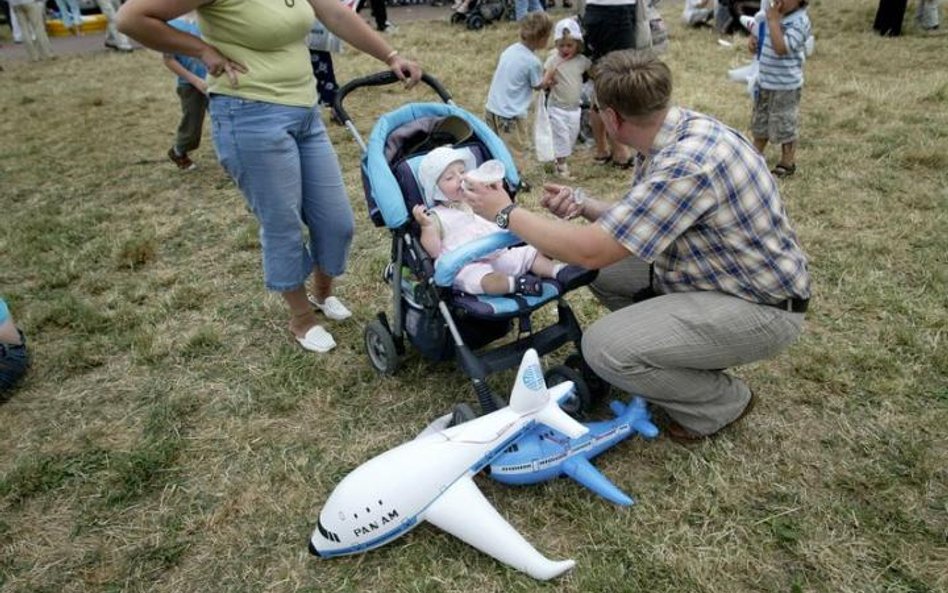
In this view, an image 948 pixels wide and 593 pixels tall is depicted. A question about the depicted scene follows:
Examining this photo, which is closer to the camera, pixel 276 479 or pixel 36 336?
pixel 276 479

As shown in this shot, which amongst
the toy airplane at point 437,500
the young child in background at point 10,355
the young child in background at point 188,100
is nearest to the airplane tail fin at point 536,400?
the toy airplane at point 437,500

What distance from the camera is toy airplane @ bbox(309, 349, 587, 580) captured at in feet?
6.97

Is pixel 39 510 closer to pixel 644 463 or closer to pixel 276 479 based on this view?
pixel 276 479

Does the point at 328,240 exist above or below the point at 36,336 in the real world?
above

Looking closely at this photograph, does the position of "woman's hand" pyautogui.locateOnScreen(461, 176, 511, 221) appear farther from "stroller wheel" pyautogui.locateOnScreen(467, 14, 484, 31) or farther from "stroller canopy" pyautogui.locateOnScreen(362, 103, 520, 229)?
"stroller wheel" pyautogui.locateOnScreen(467, 14, 484, 31)

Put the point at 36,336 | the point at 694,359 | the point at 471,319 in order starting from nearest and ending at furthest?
the point at 694,359 < the point at 471,319 < the point at 36,336

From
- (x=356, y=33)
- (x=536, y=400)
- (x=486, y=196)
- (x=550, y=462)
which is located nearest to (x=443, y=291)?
(x=486, y=196)

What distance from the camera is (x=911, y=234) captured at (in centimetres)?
399

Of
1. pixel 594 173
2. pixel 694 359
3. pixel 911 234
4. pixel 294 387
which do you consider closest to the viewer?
pixel 694 359

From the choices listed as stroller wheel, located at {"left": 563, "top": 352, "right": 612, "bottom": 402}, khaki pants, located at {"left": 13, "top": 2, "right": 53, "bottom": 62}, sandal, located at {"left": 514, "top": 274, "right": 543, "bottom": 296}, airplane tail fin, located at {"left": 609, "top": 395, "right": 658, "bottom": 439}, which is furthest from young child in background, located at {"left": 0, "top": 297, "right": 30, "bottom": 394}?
khaki pants, located at {"left": 13, "top": 2, "right": 53, "bottom": 62}

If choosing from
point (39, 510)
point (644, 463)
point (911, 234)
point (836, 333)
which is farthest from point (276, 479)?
point (911, 234)

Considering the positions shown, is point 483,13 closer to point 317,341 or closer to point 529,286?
point 317,341

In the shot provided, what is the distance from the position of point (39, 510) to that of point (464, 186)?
193cm

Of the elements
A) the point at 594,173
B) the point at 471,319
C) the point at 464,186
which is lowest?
the point at 594,173
